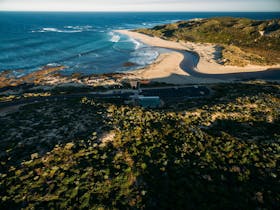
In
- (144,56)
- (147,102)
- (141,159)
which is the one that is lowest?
(147,102)

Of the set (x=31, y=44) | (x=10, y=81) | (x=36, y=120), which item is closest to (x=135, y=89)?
(x=36, y=120)

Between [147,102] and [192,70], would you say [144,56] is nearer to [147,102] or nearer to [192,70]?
[192,70]

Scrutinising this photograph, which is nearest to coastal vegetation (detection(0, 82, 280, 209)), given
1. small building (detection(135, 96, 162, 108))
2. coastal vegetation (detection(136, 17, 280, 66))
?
small building (detection(135, 96, 162, 108))

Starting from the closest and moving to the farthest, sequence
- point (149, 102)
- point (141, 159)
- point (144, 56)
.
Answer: point (141, 159) → point (149, 102) → point (144, 56)

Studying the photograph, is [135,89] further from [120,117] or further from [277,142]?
[277,142]

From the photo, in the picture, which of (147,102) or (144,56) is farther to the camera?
(144,56)

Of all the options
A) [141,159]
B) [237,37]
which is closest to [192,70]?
[141,159]
